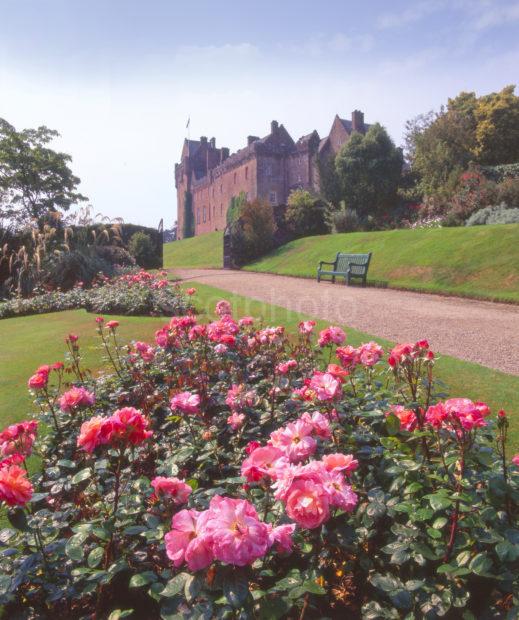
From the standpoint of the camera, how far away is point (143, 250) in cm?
2281

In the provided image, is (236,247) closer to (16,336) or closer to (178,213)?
(16,336)

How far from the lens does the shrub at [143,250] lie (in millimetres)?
22516

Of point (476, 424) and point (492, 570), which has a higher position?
point (476, 424)

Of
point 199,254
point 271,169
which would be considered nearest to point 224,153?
point 271,169

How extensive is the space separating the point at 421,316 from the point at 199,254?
23788 mm

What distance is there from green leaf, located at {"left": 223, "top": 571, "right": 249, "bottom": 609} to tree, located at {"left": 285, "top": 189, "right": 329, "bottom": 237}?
23.4 m

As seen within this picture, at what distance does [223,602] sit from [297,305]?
7968 mm

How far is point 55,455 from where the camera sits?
3.09m

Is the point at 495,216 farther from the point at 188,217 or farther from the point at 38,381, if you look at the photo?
the point at 188,217

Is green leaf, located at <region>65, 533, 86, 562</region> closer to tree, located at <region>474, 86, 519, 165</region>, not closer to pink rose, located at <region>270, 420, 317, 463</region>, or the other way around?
pink rose, located at <region>270, 420, 317, 463</region>

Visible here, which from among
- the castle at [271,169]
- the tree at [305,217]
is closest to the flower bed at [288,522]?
the tree at [305,217]

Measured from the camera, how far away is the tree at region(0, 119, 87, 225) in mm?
32531

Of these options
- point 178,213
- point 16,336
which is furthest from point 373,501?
point 178,213

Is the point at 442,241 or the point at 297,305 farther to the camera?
the point at 442,241
